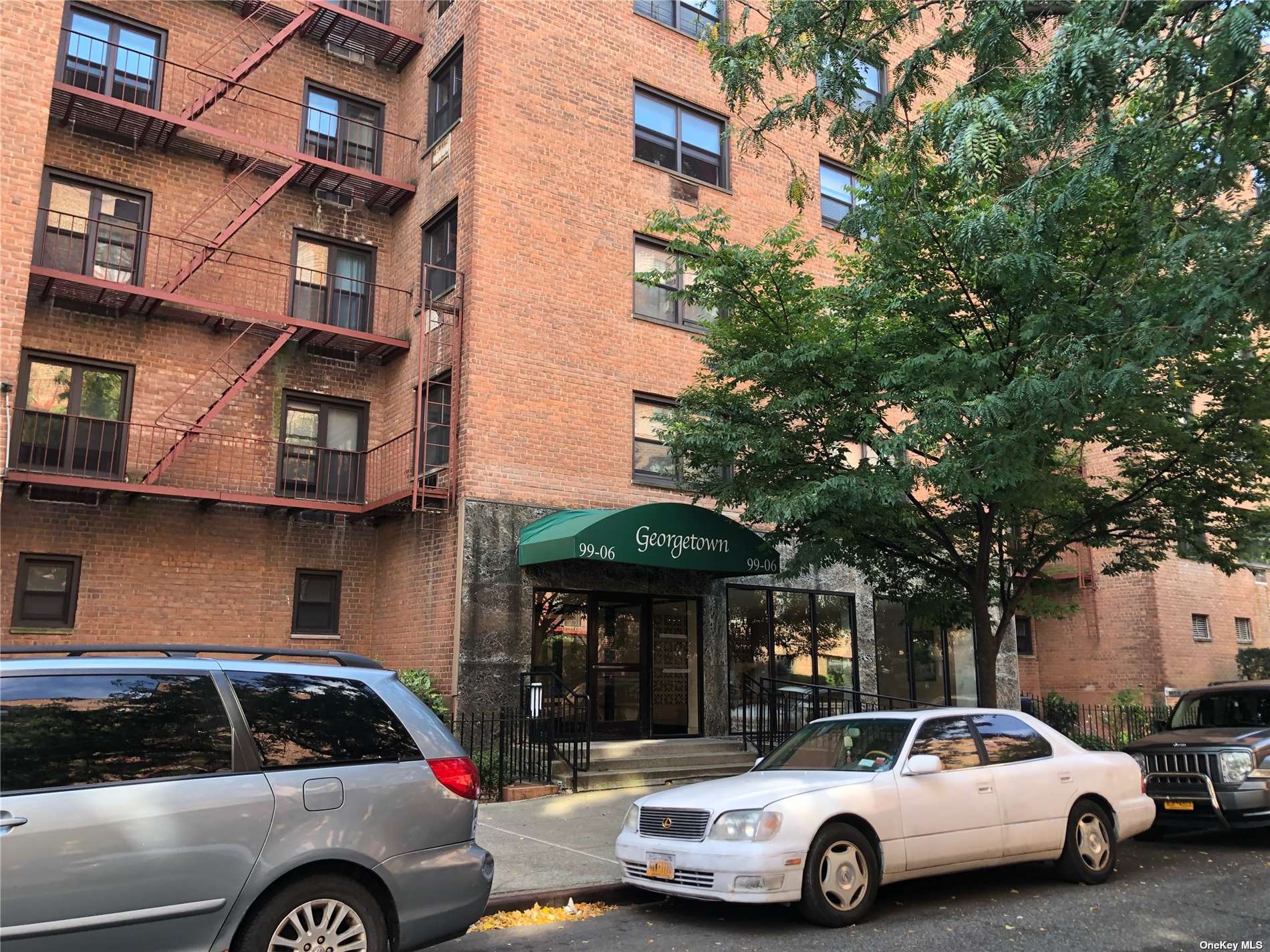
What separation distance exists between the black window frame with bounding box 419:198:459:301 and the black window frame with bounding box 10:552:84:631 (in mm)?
6434

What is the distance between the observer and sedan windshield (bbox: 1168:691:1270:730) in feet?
34.3

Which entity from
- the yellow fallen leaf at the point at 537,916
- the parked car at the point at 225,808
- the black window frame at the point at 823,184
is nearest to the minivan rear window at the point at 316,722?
the parked car at the point at 225,808

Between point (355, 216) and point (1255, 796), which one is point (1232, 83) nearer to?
point (1255, 796)

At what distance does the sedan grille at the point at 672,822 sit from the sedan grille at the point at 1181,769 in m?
5.76

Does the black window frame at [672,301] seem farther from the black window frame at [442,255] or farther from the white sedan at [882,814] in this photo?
the white sedan at [882,814]

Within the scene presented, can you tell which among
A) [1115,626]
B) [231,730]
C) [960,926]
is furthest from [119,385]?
[1115,626]

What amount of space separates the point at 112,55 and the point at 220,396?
566 centimetres

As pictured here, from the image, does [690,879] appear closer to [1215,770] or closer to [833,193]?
[1215,770]

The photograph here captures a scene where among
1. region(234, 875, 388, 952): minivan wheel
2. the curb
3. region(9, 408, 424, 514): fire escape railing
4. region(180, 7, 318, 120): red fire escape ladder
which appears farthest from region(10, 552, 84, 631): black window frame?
region(234, 875, 388, 952): minivan wheel

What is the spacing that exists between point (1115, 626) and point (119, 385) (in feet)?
71.2

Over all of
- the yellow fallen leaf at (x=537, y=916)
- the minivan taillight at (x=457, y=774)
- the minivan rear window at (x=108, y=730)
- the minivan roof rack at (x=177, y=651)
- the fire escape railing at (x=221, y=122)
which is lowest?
the yellow fallen leaf at (x=537, y=916)

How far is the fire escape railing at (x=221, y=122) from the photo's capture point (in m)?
14.4

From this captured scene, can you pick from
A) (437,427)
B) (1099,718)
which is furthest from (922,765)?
(1099,718)

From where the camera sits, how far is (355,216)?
56.3 ft
